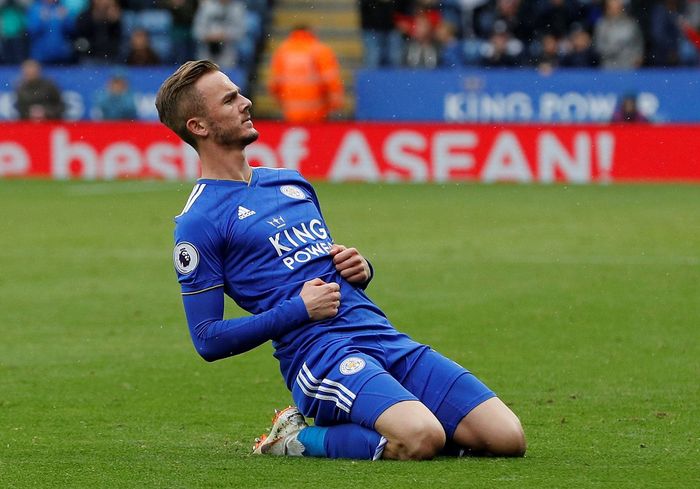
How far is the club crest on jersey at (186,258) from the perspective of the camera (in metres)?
Answer: 5.98

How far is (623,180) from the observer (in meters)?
22.8

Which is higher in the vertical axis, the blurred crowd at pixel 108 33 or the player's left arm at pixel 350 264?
the player's left arm at pixel 350 264

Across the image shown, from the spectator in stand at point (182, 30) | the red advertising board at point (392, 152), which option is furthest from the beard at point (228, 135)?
the spectator in stand at point (182, 30)

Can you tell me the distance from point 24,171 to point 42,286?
483 inches

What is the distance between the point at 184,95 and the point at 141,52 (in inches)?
819

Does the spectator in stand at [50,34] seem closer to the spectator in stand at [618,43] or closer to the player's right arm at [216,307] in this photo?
the spectator in stand at [618,43]

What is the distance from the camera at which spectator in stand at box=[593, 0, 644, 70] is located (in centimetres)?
2583

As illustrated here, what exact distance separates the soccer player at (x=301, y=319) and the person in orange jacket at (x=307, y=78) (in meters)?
19.5

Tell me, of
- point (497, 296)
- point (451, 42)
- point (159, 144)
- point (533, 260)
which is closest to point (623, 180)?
point (451, 42)

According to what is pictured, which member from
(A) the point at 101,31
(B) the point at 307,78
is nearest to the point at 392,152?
(B) the point at 307,78

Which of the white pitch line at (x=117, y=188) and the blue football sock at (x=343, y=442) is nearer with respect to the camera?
the blue football sock at (x=343, y=442)

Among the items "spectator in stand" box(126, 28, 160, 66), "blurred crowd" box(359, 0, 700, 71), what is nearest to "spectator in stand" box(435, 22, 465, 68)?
"blurred crowd" box(359, 0, 700, 71)

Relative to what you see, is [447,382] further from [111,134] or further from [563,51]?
[563,51]

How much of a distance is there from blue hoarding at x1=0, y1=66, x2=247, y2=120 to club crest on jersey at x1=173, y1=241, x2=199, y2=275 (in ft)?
66.5
